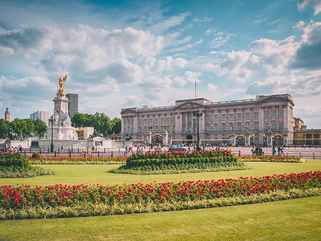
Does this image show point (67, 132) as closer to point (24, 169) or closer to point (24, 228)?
point (24, 169)

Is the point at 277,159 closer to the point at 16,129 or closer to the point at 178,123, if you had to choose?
the point at 178,123

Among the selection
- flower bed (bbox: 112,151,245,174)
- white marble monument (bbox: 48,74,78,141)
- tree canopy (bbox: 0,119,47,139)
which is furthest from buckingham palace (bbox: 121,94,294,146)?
flower bed (bbox: 112,151,245,174)

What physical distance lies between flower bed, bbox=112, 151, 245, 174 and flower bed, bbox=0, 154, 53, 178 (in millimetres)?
5025

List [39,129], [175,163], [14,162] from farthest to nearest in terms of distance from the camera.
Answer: [39,129] < [175,163] < [14,162]

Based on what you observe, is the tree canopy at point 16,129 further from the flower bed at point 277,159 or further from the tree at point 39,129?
the flower bed at point 277,159

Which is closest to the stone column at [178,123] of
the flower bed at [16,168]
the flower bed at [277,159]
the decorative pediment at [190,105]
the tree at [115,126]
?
the decorative pediment at [190,105]

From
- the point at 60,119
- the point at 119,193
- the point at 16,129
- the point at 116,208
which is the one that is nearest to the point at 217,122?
the point at 16,129

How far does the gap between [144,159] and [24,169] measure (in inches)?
301

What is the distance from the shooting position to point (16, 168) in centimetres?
2241

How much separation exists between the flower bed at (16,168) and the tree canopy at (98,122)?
12121 centimetres

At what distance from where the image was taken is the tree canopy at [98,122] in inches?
5773

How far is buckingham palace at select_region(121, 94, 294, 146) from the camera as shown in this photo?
10731 cm

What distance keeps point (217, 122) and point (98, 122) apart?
169 feet

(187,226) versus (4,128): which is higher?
(4,128)
